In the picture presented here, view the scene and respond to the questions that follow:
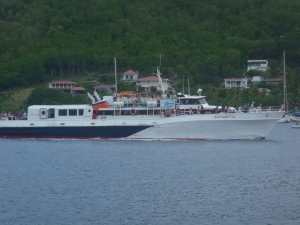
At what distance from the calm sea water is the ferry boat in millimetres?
1323

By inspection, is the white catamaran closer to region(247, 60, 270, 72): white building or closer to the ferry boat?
the ferry boat

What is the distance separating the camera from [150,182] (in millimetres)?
46688

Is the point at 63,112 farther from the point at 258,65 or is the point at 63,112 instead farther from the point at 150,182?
the point at 258,65

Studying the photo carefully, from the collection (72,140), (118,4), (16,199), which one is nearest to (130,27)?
(118,4)

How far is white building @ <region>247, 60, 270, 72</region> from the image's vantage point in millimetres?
127312

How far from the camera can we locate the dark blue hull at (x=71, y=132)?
2662 inches

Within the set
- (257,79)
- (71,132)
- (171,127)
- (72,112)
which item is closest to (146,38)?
(257,79)

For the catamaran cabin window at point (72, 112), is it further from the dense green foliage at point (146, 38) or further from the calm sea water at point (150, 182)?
the dense green foliage at point (146, 38)

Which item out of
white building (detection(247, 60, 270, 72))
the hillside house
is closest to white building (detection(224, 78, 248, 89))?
the hillside house

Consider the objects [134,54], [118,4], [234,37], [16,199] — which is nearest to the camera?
[16,199]

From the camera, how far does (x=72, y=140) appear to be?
68.8 meters

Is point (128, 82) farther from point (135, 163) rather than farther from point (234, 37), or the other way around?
point (135, 163)

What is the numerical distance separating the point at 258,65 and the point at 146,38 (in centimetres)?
1830

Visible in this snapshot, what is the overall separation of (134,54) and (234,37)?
1895cm
